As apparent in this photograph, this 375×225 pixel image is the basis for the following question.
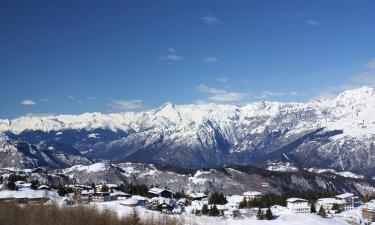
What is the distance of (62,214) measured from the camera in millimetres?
164625

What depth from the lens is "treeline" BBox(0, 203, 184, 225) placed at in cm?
15450

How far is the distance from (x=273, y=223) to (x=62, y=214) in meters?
75.8

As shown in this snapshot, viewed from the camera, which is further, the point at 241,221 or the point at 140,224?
the point at 241,221

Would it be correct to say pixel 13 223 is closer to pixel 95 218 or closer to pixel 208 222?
pixel 95 218

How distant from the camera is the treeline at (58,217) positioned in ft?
507

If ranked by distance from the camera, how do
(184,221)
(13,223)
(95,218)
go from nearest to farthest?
(13,223), (95,218), (184,221)

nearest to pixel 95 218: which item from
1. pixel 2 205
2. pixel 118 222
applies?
pixel 118 222

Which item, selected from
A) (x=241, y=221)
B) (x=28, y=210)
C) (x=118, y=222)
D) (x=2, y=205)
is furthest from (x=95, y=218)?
(x=241, y=221)

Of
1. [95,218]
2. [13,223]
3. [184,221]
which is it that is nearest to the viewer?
[13,223]

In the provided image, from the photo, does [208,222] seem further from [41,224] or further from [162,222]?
[41,224]

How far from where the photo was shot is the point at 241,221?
200 metres

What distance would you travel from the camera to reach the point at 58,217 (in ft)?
530

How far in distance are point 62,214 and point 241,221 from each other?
2608 inches

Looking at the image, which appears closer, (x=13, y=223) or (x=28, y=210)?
(x=13, y=223)
